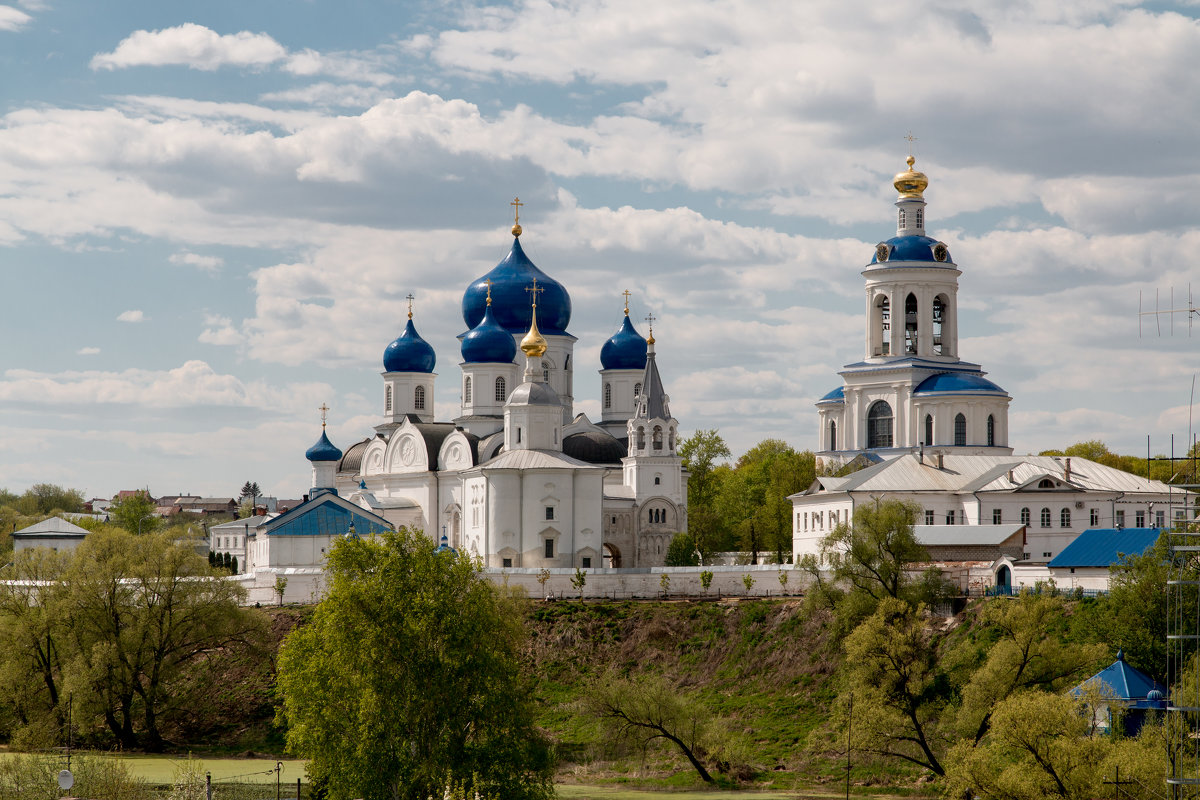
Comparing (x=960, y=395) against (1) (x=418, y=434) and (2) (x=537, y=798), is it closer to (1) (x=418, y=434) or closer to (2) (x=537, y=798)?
(1) (x=418, y=434)

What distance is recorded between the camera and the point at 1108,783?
25.3 m

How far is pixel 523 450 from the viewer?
5094 cm

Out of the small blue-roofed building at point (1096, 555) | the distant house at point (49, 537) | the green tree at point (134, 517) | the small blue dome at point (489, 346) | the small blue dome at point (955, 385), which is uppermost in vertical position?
the small blue dome at point (489, 346)

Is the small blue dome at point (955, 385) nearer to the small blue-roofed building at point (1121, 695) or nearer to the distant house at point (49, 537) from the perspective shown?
the small blue-roofed building at point (1121, 695)

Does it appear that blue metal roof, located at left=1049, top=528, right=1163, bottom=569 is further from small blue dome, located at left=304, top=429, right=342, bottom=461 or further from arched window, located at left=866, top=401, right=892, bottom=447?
small blue dome, located at left=304, top=429, right=342, bottom=461

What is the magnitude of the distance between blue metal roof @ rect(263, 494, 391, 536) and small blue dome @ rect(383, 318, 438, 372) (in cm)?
1000

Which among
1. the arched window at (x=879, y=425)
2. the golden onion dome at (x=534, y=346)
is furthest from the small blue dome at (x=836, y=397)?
the golden onion dome at (x=534, y=346)

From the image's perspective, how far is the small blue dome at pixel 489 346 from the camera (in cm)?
5775

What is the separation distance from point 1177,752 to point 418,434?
36.9 meters

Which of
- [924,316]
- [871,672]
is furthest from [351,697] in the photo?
[924,316]

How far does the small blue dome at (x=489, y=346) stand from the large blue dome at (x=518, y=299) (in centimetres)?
161

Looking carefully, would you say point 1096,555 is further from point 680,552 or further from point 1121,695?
point 680,552

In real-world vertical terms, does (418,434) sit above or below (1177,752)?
above

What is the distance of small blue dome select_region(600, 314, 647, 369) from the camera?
6025cm
